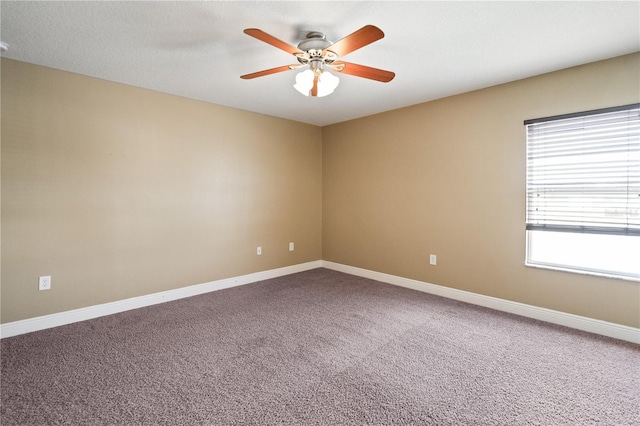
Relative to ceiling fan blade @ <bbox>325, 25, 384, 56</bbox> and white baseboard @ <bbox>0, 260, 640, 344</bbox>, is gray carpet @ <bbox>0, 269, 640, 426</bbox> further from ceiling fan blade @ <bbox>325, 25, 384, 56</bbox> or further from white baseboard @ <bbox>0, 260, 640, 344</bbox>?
ceiling fan blade @ <bbox>325, 25, 384, 56</bbox>

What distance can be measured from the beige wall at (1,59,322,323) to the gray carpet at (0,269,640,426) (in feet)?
1.74

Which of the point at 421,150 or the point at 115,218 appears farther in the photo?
the point at 421,150

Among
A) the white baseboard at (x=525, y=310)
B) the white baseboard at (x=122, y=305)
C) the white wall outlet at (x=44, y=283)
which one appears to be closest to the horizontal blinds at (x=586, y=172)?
the white baseboard at (x=525, y=310)

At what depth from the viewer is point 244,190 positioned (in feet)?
14.1

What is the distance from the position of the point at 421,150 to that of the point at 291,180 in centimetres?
196

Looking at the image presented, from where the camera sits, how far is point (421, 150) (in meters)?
3.96

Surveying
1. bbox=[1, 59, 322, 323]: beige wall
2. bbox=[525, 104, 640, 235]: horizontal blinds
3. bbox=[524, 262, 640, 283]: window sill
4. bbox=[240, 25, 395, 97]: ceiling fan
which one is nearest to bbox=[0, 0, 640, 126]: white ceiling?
bbox=[240, 25, 395, 97]: ceiling fan

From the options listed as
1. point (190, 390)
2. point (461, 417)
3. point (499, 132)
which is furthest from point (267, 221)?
point (461, 417)

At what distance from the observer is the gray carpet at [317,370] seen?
5.73 ft

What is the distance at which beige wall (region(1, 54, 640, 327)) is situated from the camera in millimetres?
2762

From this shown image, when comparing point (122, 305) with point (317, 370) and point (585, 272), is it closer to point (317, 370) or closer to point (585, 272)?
point (317, 370)

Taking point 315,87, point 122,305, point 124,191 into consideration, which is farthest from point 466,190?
point 122,305

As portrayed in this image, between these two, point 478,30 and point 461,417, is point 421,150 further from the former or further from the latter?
point 461,417

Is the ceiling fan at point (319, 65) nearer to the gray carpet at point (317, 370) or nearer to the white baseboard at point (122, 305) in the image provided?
the gray carpet at point (317, 370)
